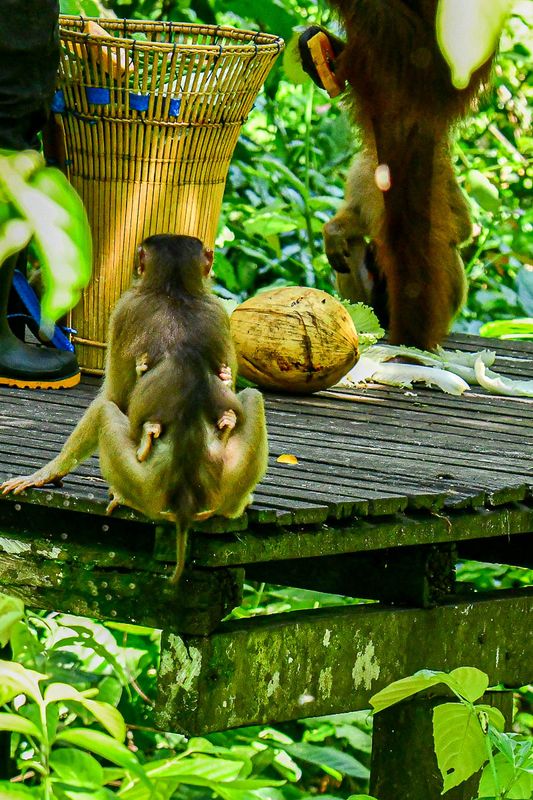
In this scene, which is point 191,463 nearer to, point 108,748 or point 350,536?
point 350,536

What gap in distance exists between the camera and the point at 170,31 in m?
3.90

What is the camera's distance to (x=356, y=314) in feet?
14.4

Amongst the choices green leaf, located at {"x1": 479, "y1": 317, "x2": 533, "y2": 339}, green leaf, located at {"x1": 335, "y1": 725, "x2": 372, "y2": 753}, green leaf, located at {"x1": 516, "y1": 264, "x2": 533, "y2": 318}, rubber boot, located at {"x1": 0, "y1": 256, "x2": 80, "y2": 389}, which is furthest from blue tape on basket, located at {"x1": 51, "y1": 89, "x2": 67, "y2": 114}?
green leaf, located at {"x1": 516, "y1": 264, "x2": 533, "y2": 318}

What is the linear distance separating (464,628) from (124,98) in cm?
180

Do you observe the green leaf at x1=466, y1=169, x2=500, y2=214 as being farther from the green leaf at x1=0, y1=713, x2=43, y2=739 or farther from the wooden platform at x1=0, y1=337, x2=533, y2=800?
the green leaf at x1=0, y1=713, x2=43, y2=739

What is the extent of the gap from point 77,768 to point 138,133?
2284mm

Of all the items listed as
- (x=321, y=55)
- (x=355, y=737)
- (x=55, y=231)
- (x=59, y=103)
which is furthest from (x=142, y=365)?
(x=355, y=737)

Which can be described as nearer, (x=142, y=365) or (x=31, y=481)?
(x=142, y=365)

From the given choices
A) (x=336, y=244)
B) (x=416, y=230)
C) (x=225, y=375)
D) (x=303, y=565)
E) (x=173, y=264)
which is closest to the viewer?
(x=225, y=375)

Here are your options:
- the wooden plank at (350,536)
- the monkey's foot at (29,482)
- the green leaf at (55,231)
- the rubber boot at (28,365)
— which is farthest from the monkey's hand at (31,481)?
the green leaf at (55,231)

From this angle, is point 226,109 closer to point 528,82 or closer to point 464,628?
point 464,628

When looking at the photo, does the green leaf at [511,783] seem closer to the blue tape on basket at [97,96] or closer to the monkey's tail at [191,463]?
the monkey's tail at [191,463]

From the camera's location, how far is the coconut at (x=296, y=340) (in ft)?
11.8

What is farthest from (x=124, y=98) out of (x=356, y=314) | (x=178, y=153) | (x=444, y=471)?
(x=444, y=471)
